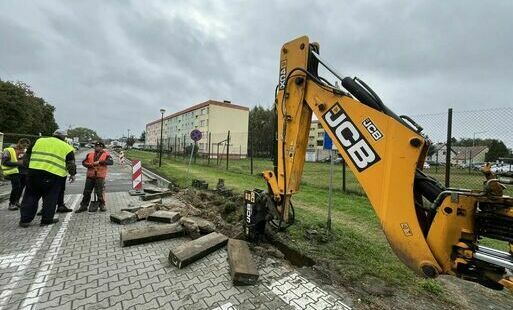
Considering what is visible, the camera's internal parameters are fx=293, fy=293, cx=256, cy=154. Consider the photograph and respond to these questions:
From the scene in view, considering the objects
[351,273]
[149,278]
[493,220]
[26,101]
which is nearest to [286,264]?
[351,273]

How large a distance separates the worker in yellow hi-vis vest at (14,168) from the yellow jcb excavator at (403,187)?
6710 millimetres

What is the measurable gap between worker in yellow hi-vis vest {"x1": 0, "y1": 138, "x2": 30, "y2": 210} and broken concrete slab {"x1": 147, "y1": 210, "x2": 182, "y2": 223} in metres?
3.42

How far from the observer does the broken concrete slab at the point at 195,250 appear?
3.96 m

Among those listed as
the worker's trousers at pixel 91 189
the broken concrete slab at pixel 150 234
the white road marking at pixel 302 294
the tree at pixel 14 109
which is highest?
the tree at pixel 14 109

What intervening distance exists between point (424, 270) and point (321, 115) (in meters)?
1.83

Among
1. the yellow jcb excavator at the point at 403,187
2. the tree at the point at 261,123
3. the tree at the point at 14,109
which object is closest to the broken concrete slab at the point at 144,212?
the yellow jcb excavator at the point at 403,187

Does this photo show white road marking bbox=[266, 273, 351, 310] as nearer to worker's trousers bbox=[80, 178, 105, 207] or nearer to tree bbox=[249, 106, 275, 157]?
worker's trousers bbox=[80, 178, 105, 207]

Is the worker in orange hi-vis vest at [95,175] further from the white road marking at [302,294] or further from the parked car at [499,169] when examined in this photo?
the parked car at [499,169]

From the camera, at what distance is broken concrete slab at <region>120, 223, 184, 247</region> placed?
15.6ft

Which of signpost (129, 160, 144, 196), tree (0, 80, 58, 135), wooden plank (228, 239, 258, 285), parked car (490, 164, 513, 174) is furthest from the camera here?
tree (0, 80, 58, 135)

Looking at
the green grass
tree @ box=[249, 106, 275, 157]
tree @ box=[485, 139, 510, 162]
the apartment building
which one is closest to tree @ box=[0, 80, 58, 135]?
the apartment building

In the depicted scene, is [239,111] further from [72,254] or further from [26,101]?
[72,254]

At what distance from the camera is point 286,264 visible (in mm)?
4238

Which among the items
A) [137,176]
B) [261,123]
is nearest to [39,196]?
[137,176]
